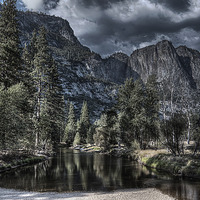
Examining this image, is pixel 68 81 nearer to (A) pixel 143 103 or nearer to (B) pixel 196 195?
(A) pixel 143 103

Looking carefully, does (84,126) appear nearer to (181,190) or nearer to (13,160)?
(13,160)

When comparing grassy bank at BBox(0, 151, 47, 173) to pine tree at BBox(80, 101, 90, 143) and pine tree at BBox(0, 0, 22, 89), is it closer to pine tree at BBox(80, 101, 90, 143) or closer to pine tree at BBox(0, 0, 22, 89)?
pine tree at BBox(0, 0, 22, 89)

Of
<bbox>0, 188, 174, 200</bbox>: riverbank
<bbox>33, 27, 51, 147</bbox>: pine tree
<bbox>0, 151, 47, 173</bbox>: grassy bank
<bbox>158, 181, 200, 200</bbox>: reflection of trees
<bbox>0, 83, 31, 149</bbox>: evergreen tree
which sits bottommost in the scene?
<bbox>158, 181, 200, 200</bbox>: reflection of trees

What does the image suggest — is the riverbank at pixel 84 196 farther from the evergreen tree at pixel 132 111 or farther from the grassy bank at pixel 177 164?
the evergreen tree at pixel 132 111

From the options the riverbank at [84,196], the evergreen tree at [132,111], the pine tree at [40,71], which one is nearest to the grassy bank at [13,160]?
the riverbank at [84,196]

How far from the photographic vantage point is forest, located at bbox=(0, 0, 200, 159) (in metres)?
23.4

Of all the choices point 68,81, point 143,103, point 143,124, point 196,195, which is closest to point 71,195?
point 196,195

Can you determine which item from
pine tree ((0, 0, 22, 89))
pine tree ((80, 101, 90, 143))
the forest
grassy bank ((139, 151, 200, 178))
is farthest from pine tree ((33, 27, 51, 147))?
pine tree ((80, 101, 90, 143))

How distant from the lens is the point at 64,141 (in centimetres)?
9444

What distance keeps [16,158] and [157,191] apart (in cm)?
1900

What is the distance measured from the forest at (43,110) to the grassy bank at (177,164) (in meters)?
1.84

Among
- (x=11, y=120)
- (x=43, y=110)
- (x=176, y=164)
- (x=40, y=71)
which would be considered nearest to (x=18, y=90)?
(x=11, y=120)

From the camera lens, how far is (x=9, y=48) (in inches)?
1168

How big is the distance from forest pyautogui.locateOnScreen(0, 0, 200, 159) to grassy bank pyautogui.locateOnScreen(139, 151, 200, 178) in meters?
1.84
